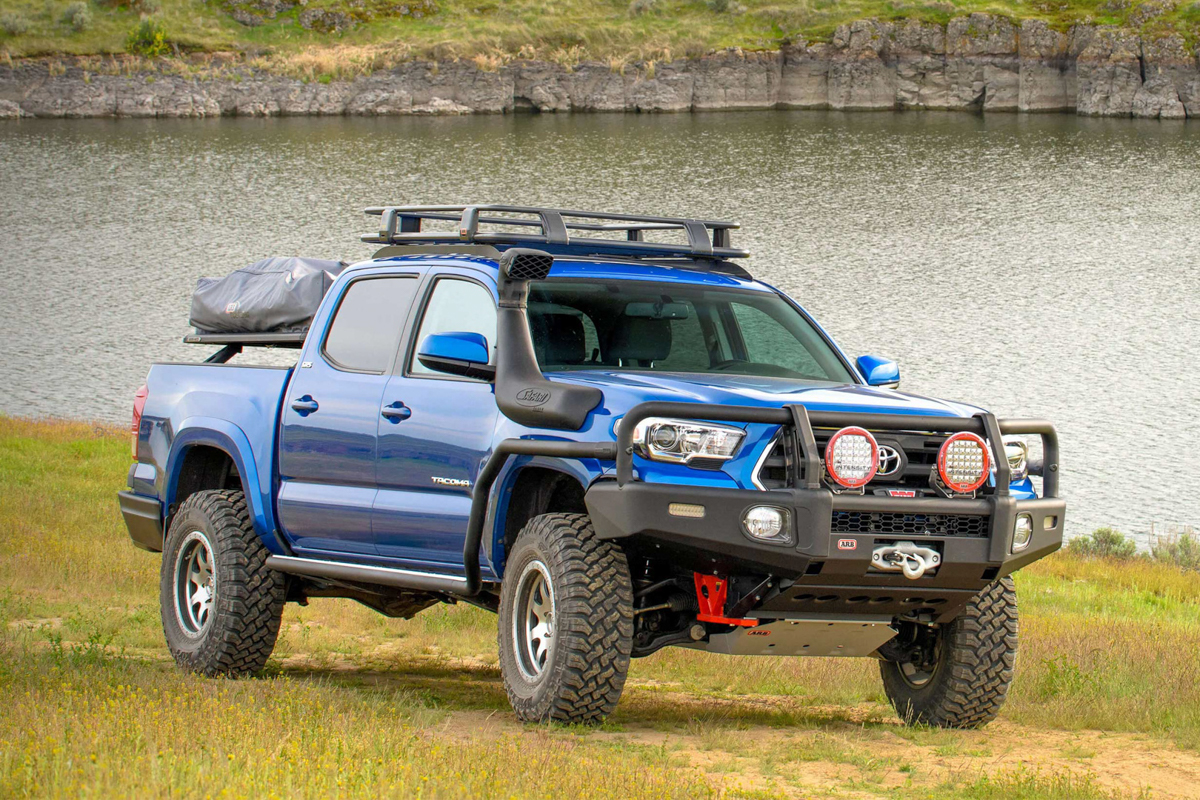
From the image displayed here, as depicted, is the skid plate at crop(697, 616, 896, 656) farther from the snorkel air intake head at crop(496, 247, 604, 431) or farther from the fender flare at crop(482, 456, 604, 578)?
the snorkel air intake head at crop(496, 247, 604, 431)

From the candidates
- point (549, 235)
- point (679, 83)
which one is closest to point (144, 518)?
point (549, 235)

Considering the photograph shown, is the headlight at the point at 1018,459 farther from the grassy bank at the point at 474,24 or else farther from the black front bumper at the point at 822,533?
the grassy bank at the point at 474,24

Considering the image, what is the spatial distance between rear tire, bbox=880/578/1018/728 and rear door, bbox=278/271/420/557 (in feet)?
9.30

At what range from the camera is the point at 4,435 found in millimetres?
24844

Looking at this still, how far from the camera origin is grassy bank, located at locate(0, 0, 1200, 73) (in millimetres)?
92688

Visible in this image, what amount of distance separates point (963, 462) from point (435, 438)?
239cm

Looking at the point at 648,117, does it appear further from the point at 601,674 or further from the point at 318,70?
the point at 601,674

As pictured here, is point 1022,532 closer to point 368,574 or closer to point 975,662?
point 975,662

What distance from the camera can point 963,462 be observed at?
5918 millimetres

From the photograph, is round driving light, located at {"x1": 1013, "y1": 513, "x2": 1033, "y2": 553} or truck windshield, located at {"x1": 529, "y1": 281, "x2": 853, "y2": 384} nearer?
round driving light, located at {"x1": 1013, "y1": 513, "x2": 1033, "y2": 553}

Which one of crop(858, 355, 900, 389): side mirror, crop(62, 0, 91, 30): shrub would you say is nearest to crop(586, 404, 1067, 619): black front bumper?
crop(858, 355, 900, 389): side mirror

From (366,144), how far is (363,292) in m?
63.6

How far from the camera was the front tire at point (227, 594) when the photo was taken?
7836 mm

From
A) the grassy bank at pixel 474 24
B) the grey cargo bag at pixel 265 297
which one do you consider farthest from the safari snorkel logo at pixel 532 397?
the grassy bank at pixel 474 24
